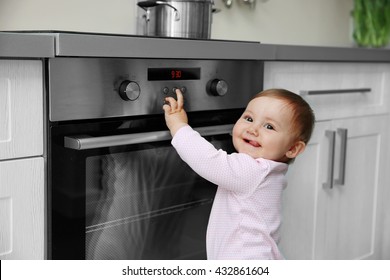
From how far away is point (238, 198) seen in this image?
4.82 feet

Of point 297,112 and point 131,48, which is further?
point 297,112

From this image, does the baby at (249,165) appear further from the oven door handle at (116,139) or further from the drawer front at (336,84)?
the drawer front at (336,84)

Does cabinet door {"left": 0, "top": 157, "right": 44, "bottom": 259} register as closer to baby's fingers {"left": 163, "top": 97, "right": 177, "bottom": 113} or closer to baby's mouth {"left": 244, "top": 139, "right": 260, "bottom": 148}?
baby's fingers {"left": 163, "top": 97, "right": 177, "bottom": 113}

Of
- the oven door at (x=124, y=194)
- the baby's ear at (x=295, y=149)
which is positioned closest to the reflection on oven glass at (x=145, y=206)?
the oven door at (x=124, y=194)

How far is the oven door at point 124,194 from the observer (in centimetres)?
129

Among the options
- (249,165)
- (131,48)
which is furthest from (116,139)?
(249,165)

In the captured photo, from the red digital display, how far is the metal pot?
26cm

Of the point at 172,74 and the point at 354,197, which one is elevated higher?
the point at 172,74

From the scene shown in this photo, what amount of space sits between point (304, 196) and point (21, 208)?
101 cm

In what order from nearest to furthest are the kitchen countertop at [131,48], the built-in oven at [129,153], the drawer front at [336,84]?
the kitchen countertop at [131,48] → the built-in oven at [129,153] → the drawer front at [336,84]

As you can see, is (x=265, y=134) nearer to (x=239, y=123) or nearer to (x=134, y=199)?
(x=239, y=123)

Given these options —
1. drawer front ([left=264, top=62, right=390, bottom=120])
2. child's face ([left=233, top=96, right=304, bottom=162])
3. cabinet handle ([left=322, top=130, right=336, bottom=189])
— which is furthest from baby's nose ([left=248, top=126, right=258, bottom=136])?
cabinet handle ([left=322, top=130, right=336, bottom=189])

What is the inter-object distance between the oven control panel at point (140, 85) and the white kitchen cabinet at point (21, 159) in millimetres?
39

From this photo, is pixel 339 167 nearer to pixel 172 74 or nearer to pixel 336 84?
pixel 336 84
